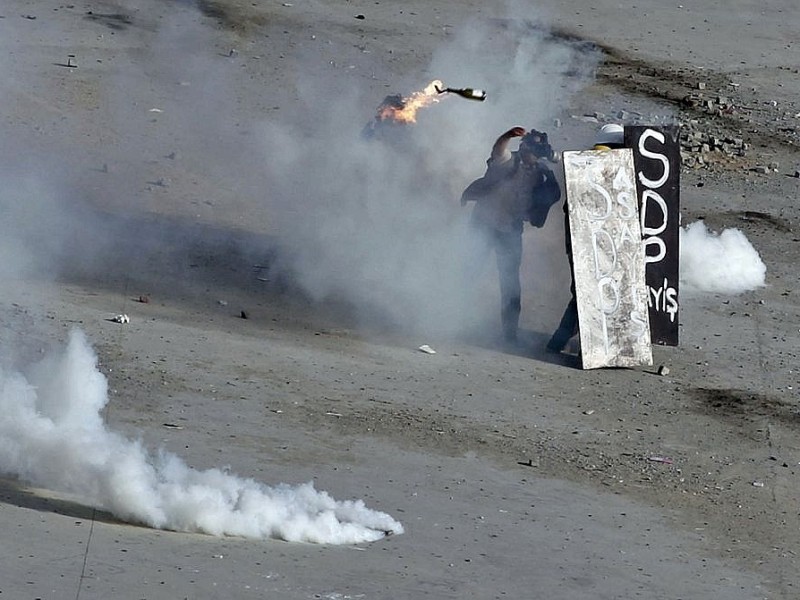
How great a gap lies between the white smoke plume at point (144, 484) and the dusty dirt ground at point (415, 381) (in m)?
0.17

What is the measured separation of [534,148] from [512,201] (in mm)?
379

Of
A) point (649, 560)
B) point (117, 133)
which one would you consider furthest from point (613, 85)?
point (649, 560)

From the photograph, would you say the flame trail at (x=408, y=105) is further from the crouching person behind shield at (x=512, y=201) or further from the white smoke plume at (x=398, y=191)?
the crouching person behind shield at (x=512, y=201)

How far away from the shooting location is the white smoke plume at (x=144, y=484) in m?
7.19

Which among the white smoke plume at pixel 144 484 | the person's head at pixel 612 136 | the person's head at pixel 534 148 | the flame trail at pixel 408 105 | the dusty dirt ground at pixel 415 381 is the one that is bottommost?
the white smoke plume at pixel 144 484

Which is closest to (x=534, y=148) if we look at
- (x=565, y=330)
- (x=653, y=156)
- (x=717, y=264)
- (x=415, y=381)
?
(x=653, y=156)

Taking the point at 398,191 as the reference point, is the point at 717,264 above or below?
below

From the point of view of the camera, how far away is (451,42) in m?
17.0

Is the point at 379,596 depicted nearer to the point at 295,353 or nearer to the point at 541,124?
the point at 295,353

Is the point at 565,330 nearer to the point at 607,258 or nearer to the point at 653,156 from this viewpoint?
the point at 607,258

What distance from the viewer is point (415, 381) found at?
967cm

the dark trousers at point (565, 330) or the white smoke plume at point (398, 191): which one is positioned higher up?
the white smoke plume at point (398, 191)

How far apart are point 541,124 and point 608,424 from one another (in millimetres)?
5951

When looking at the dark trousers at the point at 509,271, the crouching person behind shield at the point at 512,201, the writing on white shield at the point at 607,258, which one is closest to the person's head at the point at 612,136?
the writing on white shield at the point at 607,258
